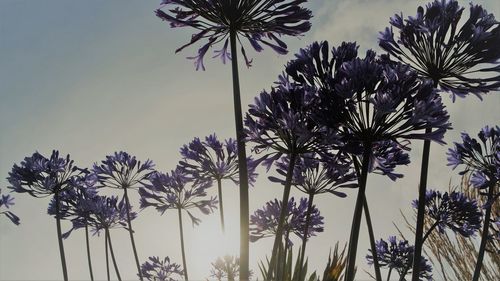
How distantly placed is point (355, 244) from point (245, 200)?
91cm

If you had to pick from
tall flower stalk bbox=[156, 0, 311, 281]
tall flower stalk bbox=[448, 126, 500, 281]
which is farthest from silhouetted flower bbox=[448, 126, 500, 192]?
tall flower stalk bbox=[156, 0, 311, 281]

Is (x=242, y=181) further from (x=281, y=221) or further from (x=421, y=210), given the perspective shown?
(x=421, y=210)

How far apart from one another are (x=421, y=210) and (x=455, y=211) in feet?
9.24

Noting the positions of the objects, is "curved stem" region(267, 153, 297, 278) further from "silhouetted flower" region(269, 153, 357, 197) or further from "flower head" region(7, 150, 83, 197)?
"flower head" region(7, 150, 83, 197)

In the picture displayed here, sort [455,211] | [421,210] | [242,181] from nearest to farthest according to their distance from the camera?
1. [242,181]
2. [421,210]
3. [455,211]

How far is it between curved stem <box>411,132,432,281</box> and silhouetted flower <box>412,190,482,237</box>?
246 centimetres

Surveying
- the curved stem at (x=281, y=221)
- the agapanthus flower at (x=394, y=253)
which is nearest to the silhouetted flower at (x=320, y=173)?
the curved stem at (x=281, y=221)

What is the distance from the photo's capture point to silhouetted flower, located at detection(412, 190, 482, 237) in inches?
265

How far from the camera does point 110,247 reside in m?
8.88

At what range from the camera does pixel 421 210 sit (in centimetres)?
429

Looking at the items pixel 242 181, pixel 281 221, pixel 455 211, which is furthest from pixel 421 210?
pixel 455 211

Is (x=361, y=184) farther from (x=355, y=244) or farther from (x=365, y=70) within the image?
(x=365, y=70)

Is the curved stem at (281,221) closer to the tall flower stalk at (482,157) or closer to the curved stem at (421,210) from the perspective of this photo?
the curved stem at (421,210)

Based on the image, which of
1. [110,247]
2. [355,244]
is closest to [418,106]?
[355,244]
